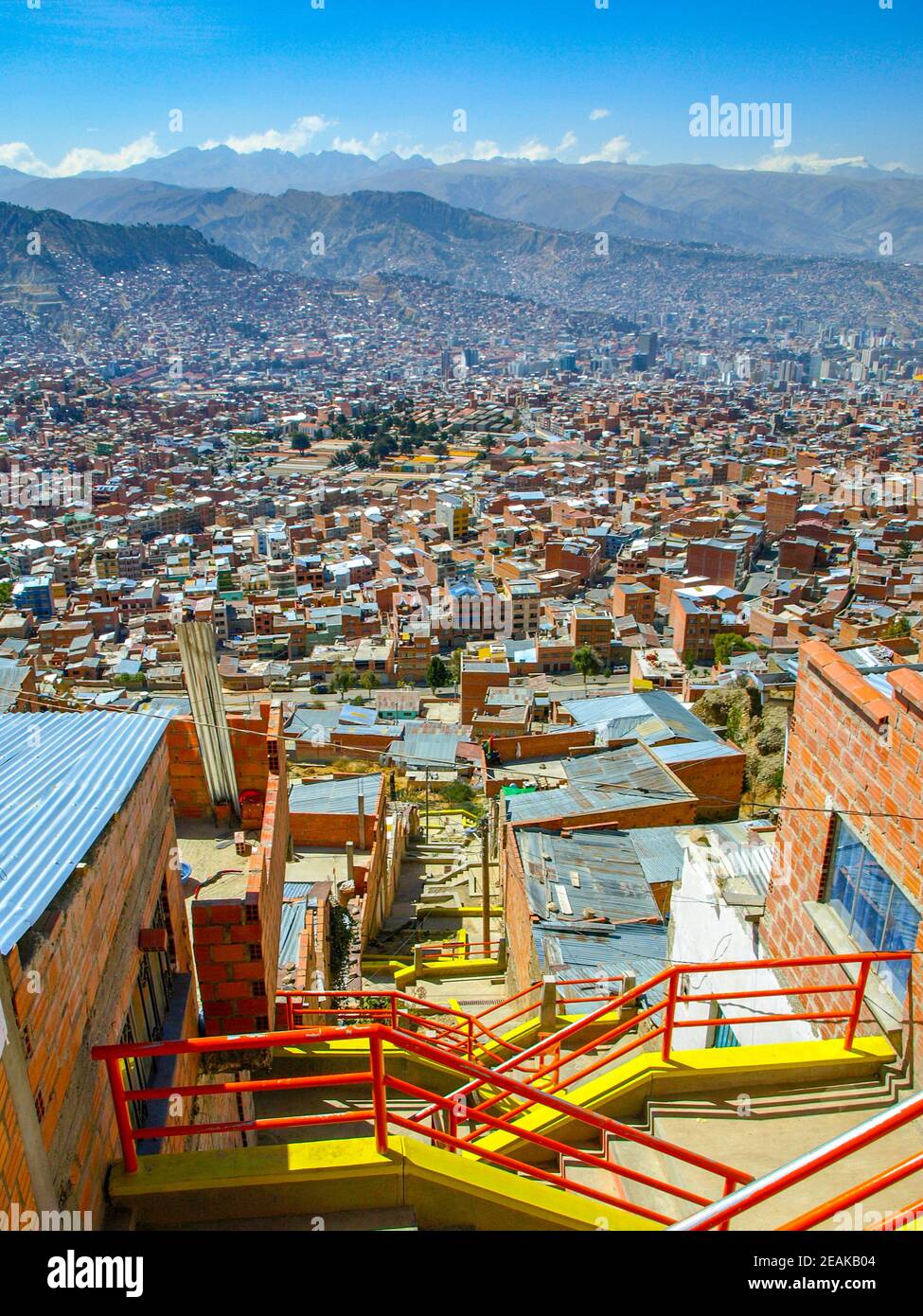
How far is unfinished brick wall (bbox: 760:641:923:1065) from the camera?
3430 millimetres

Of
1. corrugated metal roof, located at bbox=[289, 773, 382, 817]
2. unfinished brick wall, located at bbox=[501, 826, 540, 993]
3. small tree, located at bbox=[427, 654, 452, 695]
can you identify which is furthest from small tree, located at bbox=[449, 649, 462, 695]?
unfinished brick wall, located at bbox=[501, 826, 540, 993]

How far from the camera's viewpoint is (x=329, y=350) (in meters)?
160

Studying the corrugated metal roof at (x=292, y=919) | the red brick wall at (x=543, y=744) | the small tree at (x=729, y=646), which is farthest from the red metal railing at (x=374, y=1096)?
the small tree at (x=729, y=646)

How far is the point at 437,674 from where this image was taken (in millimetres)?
32875

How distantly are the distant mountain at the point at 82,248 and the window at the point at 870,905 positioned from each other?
17715 centimetres

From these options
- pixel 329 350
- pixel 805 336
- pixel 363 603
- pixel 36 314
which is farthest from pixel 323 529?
pixel 805 336

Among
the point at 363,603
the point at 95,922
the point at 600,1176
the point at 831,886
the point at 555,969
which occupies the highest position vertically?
the point at 95,922

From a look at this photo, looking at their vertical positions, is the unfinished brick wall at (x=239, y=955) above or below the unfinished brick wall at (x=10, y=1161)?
below

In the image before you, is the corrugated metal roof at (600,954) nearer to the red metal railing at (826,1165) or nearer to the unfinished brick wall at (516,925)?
the unfinished brick wall at (516,925)

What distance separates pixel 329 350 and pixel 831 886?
547ft

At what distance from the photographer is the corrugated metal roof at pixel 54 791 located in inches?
102

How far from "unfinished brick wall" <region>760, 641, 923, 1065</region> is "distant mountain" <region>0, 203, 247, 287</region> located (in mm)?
176656
